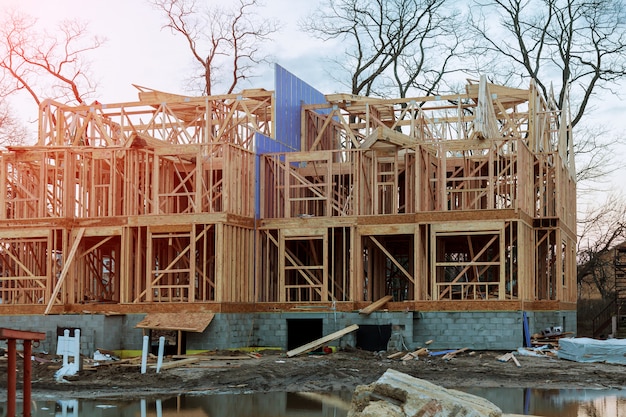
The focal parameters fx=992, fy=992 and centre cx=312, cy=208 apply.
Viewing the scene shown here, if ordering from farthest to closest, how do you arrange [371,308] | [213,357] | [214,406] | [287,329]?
[287,329], [371,308], [213,357], [214,406]

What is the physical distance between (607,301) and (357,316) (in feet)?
71.0

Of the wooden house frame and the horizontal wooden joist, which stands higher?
the wooden house frame

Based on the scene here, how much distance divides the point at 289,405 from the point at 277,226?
13.2 metres

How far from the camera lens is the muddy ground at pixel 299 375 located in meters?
22.1

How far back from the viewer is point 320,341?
96.5 feet

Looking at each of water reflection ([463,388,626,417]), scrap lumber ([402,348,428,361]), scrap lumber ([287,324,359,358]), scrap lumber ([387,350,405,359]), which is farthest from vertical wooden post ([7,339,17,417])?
scrap lumber ([387,350,405,359])

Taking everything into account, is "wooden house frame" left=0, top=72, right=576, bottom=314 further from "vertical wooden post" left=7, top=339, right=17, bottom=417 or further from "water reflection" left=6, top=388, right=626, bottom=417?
"vertical wooden post" left=7, top=339, right=17, bottom=417

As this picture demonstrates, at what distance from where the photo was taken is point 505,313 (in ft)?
94.2

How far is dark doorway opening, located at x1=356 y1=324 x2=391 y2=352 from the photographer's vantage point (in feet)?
96.9

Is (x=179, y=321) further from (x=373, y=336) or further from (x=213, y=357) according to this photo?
(x=373, y=336)

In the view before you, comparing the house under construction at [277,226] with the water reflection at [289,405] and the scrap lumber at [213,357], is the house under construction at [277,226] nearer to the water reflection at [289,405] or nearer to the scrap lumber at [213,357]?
the scrap lumber at [213,357]

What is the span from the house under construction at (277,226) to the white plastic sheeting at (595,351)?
201 centimetres

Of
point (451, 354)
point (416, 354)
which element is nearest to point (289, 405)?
point (416, 354)

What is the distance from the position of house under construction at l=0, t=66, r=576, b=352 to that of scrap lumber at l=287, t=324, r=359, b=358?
15.4 inches
